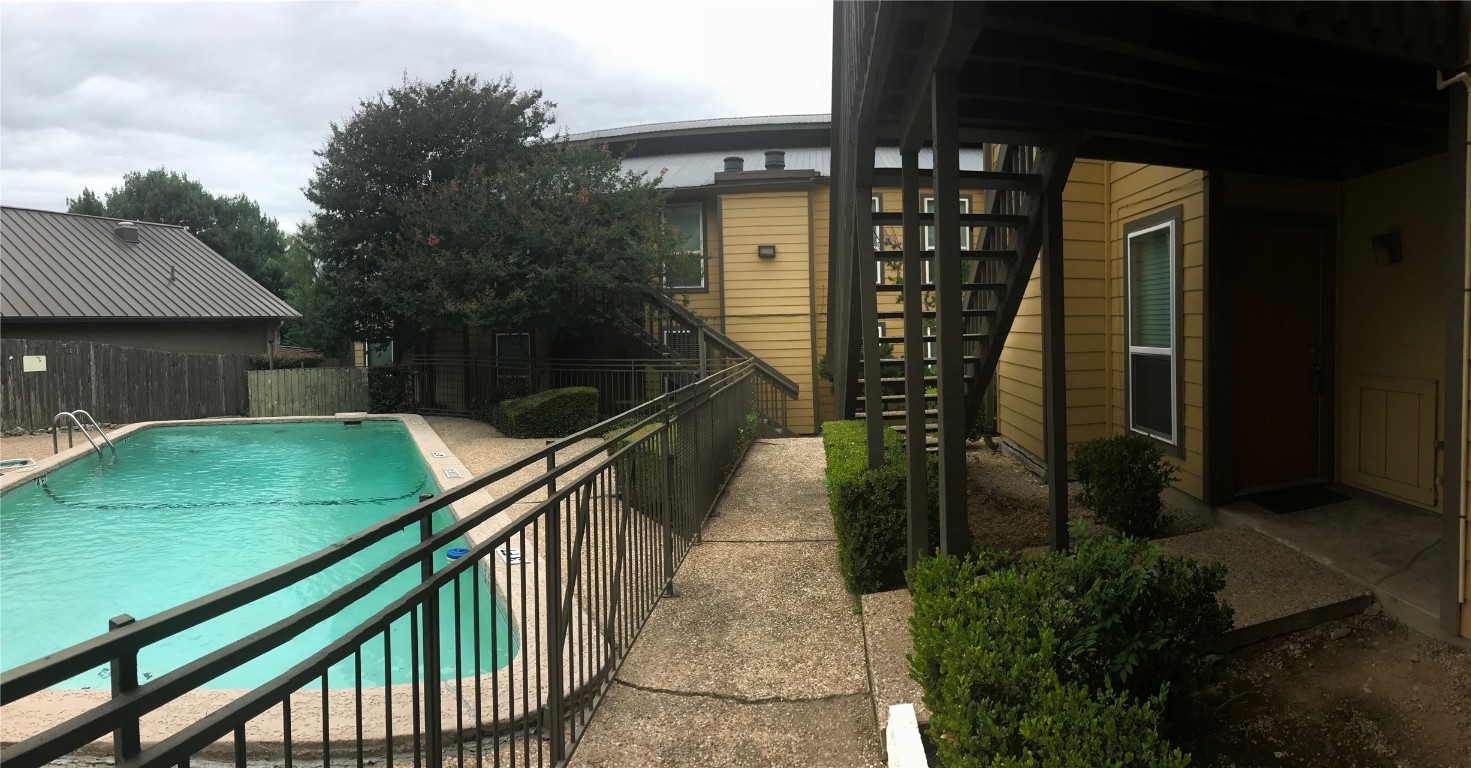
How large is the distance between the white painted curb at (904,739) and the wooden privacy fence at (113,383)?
18.3 metres

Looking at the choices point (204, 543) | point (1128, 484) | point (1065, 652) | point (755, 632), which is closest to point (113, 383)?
point (204, 543)

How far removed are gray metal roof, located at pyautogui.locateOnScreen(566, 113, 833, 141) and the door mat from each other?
49.2 ft

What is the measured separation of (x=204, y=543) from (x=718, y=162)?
1274 cm

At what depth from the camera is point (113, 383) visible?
16.4 m

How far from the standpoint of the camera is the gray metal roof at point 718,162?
16672 mm

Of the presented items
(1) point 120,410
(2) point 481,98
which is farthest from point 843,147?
(1) point 120,410

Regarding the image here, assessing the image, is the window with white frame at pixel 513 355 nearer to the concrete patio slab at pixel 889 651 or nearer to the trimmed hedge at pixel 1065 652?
the concrete patio slab at pixel 889 651

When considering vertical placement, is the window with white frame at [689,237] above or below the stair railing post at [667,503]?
above

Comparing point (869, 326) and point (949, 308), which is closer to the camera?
point (949, 308)

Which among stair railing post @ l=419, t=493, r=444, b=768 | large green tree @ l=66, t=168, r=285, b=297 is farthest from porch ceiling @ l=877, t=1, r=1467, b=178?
large green tree @ l=66, t=168, r=285, b=297

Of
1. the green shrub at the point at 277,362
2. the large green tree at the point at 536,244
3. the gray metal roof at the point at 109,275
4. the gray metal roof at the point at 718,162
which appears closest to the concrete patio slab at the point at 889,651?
the large green tree at the point at 536,244

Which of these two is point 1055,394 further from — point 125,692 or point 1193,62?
point 125,692

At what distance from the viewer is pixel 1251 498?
17.3 feet

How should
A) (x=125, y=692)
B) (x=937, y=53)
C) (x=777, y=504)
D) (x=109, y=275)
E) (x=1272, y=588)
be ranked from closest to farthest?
(x=125, y=692) → (x=937, y=53) → (x=1272, y=588) → (x=777, y=504) → (x=109, y=275)
